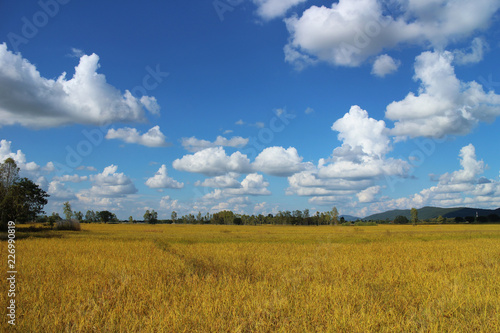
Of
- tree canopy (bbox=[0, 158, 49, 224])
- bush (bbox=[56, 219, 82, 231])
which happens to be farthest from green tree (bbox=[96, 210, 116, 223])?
bush (bbox=[56, 219, 82, 231])

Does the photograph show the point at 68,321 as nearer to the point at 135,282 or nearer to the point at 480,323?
the point at 135,282

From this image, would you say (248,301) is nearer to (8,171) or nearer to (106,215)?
(8,171)

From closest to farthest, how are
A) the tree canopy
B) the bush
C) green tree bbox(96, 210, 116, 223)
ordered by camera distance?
the tree canopy, the bush, green tree bbox(96, 210, 116, 223)

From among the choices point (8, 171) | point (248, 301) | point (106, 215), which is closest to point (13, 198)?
point (8, 171)

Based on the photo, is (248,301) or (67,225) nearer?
(248,301)

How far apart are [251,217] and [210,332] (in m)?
179

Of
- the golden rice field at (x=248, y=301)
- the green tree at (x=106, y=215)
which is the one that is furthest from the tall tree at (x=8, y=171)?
the green tree at (x=106, y=215)

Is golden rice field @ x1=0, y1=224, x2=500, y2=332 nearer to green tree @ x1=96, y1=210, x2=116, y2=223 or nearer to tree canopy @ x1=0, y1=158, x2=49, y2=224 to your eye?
tree canopy @ x1=0, y1=158, x2=49, y2=224

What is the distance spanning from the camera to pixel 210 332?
5.81 metres

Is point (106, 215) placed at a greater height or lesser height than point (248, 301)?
lesser

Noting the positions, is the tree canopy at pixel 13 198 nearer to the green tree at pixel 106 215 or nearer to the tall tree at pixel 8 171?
the tall tree at pixel 8 171

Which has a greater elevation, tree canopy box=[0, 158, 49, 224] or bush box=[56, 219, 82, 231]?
tree canopy box=[0, 158, 49, 224]

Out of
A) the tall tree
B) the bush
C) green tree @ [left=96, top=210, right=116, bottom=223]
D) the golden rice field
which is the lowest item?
green tree @ [left=96, top=210, right=116, bottom=223]

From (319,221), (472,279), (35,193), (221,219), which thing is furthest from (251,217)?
(472,279)
